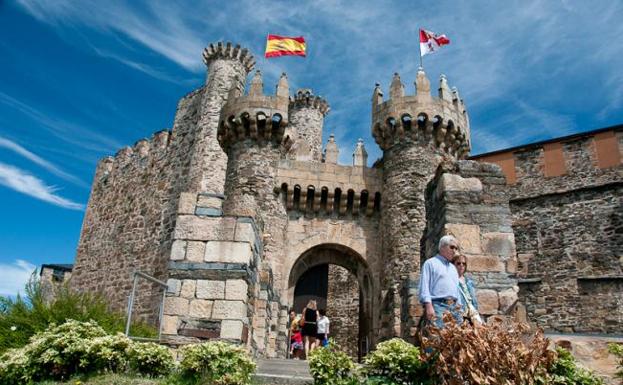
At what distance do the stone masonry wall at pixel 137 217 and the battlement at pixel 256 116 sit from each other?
7845mm

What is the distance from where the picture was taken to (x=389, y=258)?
1375 centimetres

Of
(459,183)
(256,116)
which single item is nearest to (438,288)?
(459,183)

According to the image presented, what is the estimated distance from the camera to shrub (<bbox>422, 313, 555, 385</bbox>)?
3.84 meters

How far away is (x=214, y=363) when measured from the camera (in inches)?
213

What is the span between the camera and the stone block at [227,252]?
7449 mm

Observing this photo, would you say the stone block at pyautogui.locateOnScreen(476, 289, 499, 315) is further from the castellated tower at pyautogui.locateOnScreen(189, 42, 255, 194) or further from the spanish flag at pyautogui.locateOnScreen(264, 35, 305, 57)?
the castellated tower at pyautogui.locateOnScreen(189, 42, 255, 194)

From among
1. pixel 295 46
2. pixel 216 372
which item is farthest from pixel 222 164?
pixel 216 372

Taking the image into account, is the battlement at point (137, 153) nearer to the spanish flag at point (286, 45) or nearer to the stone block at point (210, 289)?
the spanish flag at point (286, 45)

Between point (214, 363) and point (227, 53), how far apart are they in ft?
66.5

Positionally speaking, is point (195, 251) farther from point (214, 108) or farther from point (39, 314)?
point (214, 108)

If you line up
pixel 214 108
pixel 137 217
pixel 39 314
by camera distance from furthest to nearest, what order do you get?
pixel 137 217, pixel 214 108, pixel 39 314

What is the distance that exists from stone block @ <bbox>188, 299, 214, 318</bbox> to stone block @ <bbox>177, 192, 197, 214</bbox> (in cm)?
129

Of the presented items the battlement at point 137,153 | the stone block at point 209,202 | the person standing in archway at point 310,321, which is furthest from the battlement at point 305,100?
the stone block at point 209,202

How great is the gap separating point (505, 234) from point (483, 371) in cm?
343
